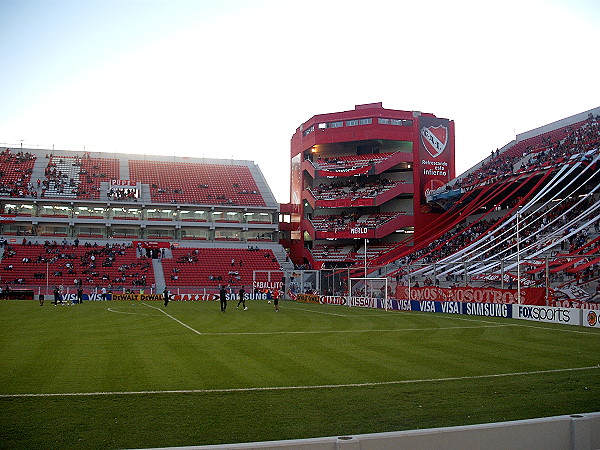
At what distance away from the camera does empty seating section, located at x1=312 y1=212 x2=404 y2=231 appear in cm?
7162

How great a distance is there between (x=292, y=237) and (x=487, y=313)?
51.7 metres

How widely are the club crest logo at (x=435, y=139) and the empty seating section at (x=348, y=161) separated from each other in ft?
15.0

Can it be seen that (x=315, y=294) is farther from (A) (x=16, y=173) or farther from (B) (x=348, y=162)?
(A) (x=16, y=173)

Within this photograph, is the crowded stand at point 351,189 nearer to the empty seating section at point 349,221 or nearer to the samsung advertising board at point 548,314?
the empty seating section at point 349,221

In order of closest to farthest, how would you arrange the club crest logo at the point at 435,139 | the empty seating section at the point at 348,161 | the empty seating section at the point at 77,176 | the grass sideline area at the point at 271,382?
the grass sideline area at the point at 271,382 → the empty seating section at the point at 348,161 → the club crest logo at the point at 435,139 → the empty seating section at the point at 77,176

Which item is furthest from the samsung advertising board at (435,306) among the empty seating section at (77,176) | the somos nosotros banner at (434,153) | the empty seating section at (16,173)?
the empty seating section at (16,173)

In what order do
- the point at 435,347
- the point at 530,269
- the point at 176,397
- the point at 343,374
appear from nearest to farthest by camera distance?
the point at 176,397
the point at 343,374
the point at 435,347
the point at 530,269

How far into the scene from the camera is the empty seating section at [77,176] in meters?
76.2

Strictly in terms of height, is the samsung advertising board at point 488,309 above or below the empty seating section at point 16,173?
below

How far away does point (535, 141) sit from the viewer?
66.2 m

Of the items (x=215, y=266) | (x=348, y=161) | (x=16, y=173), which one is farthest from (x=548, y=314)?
(x=16, y=173)

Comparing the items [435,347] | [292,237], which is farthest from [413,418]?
[292,237]

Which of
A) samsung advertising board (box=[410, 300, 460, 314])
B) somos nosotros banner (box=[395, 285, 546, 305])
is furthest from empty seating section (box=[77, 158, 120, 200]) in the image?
samsung advertising board (box=[410, 300, 460, 314])

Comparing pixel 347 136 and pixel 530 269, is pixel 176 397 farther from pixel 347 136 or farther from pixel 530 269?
pixel 347 136
